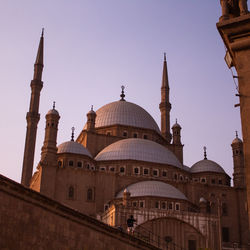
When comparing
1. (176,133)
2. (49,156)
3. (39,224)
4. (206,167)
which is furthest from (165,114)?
(39,224)

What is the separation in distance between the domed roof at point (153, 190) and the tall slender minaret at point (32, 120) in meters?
8.34

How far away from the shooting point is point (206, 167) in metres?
41.7

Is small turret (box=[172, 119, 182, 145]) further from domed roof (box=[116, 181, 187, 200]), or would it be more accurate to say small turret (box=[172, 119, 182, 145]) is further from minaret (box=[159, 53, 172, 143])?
domed roof (box=[116, 181, 187, 200])

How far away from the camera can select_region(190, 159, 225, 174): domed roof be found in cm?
4146

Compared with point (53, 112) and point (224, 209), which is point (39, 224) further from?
point (224, 209)

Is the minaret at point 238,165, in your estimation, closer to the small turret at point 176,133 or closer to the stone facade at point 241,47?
the small turret at point 176,133

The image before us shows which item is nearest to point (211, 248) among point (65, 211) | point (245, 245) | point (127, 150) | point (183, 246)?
point (183, 246)

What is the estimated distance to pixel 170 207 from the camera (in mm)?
32969

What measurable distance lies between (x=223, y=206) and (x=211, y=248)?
347 inches

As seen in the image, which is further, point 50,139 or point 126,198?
point 50,139

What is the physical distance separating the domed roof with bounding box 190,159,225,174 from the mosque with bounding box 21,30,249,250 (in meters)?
0.09

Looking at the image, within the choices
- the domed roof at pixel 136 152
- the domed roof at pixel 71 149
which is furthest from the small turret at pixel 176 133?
the domed roof at pixel 71 149

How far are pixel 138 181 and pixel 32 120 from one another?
10837 mm

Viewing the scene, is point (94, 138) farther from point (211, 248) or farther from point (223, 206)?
point (211, 248)
